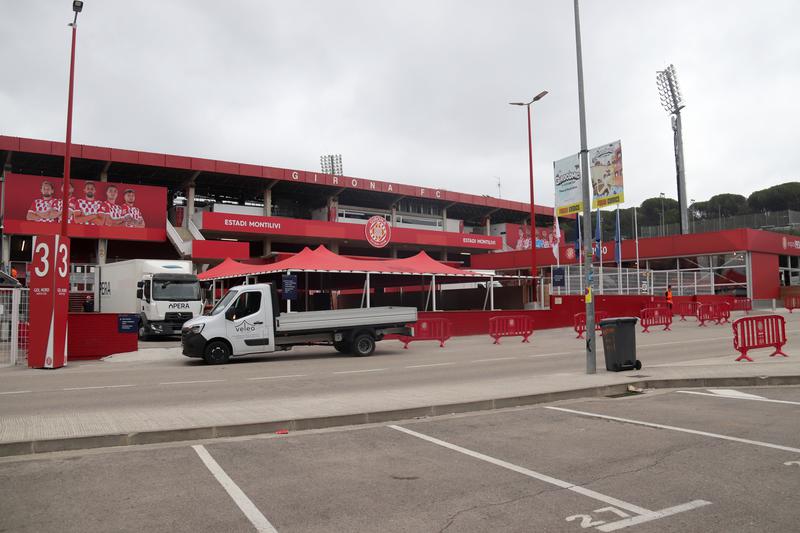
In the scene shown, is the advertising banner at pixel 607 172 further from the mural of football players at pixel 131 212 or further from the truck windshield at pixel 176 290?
the mural of football players at pixel 131 212

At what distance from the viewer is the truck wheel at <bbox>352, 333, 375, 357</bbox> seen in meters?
18.5

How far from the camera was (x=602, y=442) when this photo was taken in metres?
6.84

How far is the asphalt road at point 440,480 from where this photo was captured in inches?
173

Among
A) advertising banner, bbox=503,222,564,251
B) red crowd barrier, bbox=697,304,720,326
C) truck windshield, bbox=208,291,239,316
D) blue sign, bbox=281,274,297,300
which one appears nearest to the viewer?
truck windshield, bbox=208,291,239,316

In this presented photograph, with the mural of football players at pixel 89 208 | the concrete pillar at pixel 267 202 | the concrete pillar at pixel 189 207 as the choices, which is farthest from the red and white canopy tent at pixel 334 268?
the concrete pillar at pixel 267 202

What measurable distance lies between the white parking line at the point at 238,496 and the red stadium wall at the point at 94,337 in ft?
49.2

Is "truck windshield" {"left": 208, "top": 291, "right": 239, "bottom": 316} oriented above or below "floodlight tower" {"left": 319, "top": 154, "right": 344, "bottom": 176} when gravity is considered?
below

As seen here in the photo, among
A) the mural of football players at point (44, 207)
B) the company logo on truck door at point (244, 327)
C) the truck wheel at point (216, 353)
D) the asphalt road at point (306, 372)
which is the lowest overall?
the asphalt road at point (306, 372)

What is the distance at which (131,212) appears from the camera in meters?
47.5

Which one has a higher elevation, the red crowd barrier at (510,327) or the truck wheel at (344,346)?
the red crowd barrier at (510,327)

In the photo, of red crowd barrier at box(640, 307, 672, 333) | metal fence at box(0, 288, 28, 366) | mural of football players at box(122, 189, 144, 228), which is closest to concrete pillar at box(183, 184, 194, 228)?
mural of football players at box(122, 189, 144, 228)

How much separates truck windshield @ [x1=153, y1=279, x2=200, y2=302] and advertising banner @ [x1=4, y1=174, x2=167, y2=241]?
2377 cm

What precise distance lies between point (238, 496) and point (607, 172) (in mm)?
14208

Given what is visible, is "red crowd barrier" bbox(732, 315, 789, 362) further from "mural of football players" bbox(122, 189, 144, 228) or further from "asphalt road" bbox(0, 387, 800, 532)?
"mural of football players" bbox(122, 189, 144, 228)
